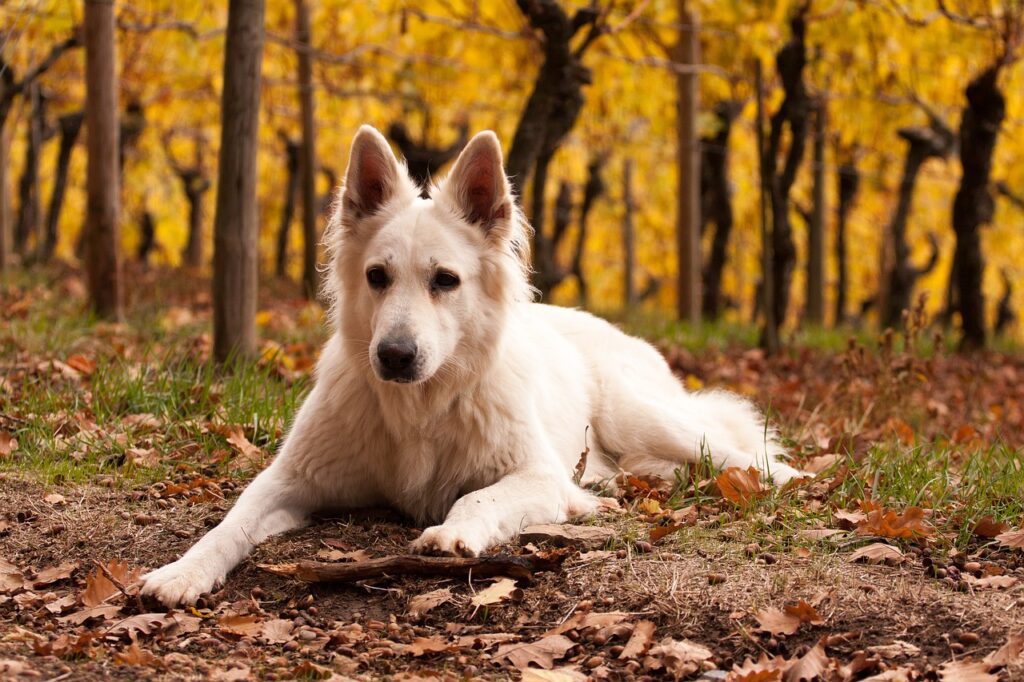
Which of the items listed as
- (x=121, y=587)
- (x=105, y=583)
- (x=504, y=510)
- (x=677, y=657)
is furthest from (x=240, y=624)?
(x=677, y=657)

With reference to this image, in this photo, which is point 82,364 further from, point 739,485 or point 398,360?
point 739,485

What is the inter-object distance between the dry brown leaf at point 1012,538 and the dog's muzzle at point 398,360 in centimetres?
246

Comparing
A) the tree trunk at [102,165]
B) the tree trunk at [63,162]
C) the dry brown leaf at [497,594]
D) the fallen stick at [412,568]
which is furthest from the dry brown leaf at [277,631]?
the tree trunk at [63,162]

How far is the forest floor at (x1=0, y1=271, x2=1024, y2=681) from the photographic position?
3.41 m

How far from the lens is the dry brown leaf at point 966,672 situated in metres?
3.17

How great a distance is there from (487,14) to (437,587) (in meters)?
11.1

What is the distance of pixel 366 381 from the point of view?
15.4 ft

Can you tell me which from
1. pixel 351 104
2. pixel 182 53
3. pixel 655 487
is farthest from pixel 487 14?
pixel 655 487

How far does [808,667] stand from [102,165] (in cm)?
705

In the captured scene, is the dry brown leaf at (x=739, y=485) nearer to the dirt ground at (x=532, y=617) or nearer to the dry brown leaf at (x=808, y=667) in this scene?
the dirt ground at (x=532, y=617)

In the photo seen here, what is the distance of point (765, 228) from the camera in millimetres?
10734

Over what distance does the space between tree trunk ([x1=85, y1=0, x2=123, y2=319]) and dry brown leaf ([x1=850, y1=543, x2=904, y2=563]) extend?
6.44m

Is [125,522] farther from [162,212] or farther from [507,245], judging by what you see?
[162,212]

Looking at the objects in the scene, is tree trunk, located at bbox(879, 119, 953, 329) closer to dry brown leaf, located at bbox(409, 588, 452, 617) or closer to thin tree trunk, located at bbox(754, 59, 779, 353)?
thin tree trunk, located at bbox(754, 59, 779, 353)
